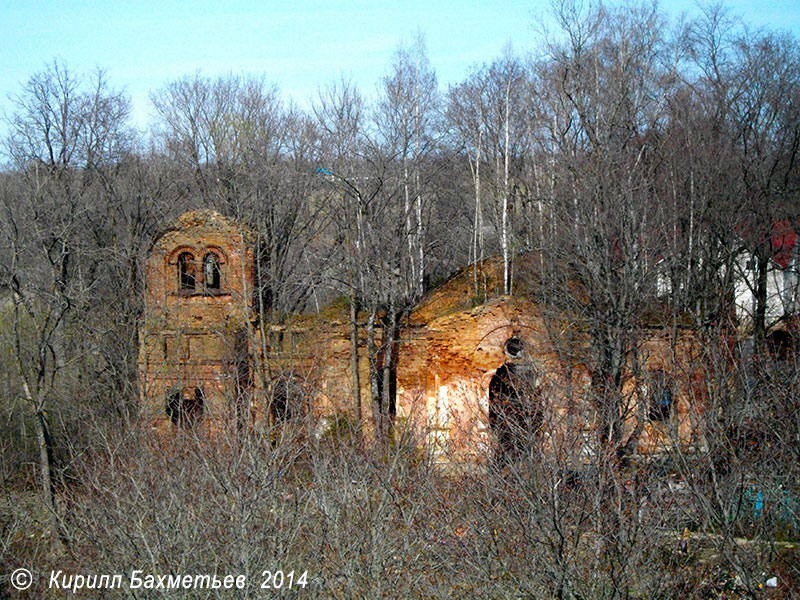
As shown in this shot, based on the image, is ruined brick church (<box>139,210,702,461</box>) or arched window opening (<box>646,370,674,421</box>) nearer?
arched window opening (<box>646,370,674,421</box>)

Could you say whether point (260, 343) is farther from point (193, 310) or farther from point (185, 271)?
point (185, 271)

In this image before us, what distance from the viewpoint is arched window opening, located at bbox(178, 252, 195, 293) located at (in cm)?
1940

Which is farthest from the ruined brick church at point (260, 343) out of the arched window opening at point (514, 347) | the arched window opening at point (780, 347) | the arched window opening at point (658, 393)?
the arched window opening at point (780, 347)

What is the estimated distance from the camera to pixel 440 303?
19859mm

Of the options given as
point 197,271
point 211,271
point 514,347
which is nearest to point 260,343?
point 211,271

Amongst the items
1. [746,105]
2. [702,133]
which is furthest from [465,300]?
[746,105]

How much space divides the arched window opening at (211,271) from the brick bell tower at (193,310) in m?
0.03

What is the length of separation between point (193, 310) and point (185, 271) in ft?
3.30

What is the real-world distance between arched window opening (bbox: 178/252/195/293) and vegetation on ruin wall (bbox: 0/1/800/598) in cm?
98

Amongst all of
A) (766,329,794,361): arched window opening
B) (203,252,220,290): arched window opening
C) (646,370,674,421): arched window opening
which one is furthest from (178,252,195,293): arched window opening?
(766,329,794,361): arched window opening

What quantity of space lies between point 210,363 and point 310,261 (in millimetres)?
5242

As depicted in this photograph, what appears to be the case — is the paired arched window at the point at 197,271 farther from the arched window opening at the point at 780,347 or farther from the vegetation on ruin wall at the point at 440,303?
the arched window opening at the point at 780,347

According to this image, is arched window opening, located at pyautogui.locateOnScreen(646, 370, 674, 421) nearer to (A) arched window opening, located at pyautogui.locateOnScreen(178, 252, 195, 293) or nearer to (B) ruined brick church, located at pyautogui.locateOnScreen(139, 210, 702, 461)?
(B) ruined brick church, located at pyautogui.locateOnScreen(139, 210, 702, 461)

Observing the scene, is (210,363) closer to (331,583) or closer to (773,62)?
(331,583)
